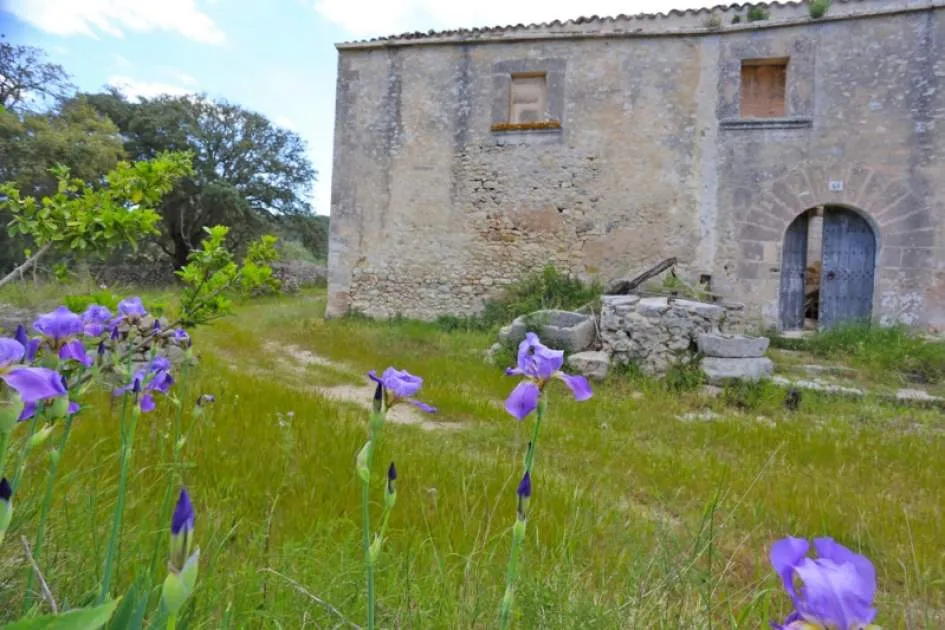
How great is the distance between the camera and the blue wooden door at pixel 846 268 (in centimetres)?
878

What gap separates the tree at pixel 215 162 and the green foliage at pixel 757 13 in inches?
667

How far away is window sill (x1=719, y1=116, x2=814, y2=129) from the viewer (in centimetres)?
892

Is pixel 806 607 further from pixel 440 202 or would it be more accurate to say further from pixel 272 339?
pixel 440 202

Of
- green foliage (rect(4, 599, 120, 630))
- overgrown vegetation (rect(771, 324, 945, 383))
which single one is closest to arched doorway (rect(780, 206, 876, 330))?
overgrown vegetation (rect(771, 324, 945, 383))

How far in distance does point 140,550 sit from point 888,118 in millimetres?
10941

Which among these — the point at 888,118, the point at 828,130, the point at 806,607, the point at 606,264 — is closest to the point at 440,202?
the point at 606,264

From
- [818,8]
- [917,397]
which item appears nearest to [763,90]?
[818,8]

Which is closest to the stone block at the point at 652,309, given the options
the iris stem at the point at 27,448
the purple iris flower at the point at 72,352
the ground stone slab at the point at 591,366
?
the ground stone slab at the point at 591,366

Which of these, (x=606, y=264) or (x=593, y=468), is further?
(x=606, y=264)

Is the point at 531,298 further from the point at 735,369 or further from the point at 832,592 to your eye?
the point at 832,592

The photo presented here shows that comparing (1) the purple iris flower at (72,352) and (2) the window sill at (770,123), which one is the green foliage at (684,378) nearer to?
(2) the window sill at (770,123)

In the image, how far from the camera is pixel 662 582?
4.78 ft

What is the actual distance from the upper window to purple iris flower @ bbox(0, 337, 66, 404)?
35.9 feet

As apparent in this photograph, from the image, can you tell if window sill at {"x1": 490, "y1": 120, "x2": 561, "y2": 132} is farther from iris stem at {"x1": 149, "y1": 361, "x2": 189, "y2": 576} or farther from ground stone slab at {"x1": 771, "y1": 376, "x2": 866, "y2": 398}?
iris stem at {"x1": 149, "y1": 361, "x2": 189, "y2": 576}
